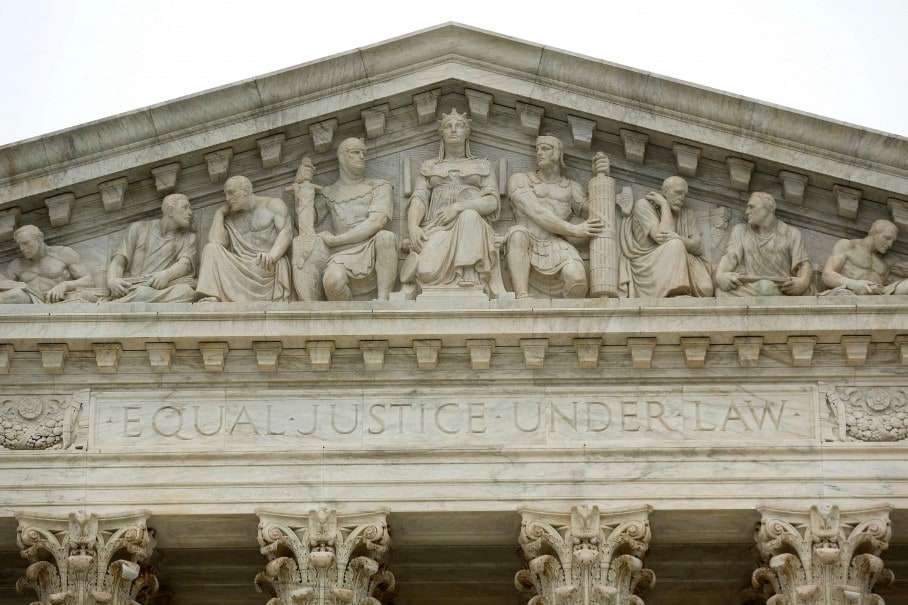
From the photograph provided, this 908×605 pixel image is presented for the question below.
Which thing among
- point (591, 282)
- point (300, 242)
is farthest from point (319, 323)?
point (591, 282)

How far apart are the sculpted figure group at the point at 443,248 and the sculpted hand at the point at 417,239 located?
0.06 ft

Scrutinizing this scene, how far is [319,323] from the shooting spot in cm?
3041

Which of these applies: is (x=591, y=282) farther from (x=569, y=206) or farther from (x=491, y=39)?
(x=491, y=39)

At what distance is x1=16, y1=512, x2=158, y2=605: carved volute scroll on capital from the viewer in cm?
2962

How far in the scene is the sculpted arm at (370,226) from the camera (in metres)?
31.2

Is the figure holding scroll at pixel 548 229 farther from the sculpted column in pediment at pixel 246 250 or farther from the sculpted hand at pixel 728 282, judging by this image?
the sculpted column in pediment at pixel 246 250

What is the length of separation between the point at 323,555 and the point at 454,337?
9.64ft

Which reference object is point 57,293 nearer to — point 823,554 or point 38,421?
point 38,421

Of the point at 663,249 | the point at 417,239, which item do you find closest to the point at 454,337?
the point at 417,239

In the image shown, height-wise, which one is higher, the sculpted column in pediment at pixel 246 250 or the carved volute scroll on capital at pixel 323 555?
the sculpted column in pediment at pixel 246 250

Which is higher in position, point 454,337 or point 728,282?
point 728,282

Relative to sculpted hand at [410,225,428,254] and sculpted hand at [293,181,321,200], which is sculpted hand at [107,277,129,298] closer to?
sculpted hand at [293,181,321,200]

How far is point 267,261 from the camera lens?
102 ft

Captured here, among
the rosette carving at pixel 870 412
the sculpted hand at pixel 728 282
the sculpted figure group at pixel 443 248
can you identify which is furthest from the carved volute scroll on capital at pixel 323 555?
the rosette carving at pixel 870 412
